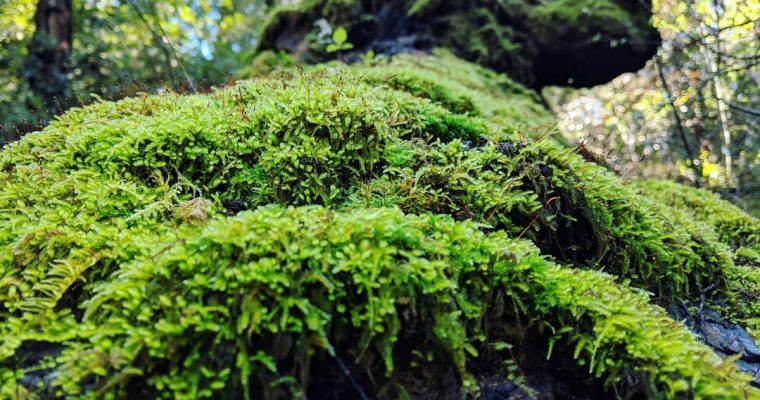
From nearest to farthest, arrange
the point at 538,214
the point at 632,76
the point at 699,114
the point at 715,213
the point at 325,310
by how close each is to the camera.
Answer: the point at 325,310
the point at 538,214
the point at 715,213
the point at 699,114
the point at 632,76

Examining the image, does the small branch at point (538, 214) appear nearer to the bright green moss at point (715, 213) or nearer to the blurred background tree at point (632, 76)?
the bright green moss at point (715, 213)

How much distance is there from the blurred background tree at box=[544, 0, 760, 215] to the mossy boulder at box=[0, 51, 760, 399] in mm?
4419

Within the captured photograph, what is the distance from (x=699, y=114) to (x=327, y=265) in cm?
1033

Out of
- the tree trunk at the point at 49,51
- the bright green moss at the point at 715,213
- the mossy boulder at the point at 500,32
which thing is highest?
the tree trunk at the point at 49,51

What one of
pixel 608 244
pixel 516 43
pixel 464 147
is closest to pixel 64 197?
pixel 464 147

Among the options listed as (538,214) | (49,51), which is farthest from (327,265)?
(49,51)

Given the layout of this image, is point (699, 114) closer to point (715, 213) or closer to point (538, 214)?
point (715, 213)

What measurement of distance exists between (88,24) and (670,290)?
10.4m

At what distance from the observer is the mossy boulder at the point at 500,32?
6.14 meters

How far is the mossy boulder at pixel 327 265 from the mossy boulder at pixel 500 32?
3.73m

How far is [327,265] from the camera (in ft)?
5.08

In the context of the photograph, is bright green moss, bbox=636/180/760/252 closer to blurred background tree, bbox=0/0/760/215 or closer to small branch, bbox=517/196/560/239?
blurred background tree, bbox=0/0/760/215

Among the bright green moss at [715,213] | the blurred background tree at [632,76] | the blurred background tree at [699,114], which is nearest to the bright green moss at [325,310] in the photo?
the bright green moss at [715,213]

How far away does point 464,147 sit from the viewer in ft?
8.75
